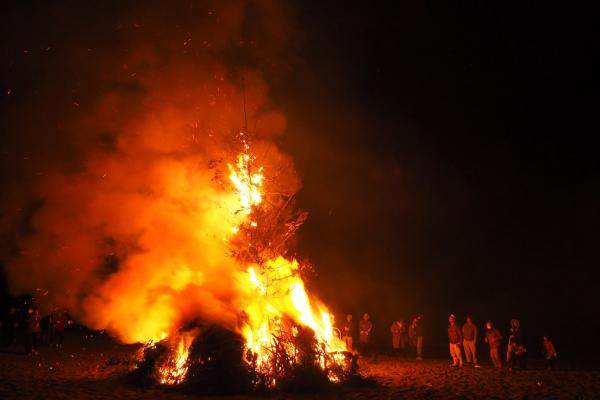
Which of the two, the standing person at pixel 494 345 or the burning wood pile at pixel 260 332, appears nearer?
the burning wood pile at pixel 260 332

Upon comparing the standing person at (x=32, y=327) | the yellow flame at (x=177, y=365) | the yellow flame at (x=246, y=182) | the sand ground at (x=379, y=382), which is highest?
the yellow flame at (x=246, y=182)

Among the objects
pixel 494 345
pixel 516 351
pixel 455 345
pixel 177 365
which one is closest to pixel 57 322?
pixel 177 365

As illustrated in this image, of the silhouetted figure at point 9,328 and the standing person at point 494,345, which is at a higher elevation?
the silhouetted figure at point 9,328

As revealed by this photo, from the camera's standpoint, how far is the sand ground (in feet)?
31.5

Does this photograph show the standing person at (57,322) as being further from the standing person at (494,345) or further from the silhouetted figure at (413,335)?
the standing person at (494,345)

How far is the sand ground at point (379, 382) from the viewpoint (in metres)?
9.60

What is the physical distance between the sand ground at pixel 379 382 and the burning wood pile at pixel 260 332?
1.81 feet

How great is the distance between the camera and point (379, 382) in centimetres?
1131

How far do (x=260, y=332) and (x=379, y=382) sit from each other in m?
3.14

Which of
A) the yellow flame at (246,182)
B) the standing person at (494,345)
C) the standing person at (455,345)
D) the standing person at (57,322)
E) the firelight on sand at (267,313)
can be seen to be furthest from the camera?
the standing person at (57,322)

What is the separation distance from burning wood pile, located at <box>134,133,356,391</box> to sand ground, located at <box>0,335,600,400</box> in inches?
21.7

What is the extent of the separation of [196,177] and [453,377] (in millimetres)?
8834

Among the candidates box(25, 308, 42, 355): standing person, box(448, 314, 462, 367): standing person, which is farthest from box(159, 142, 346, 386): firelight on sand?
box(25, 308, 42, 355): standing person

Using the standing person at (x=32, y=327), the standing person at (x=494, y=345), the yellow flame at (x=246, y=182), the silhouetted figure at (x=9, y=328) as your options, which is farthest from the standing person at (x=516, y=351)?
the silhouetted figure at (x=9, y=328)
